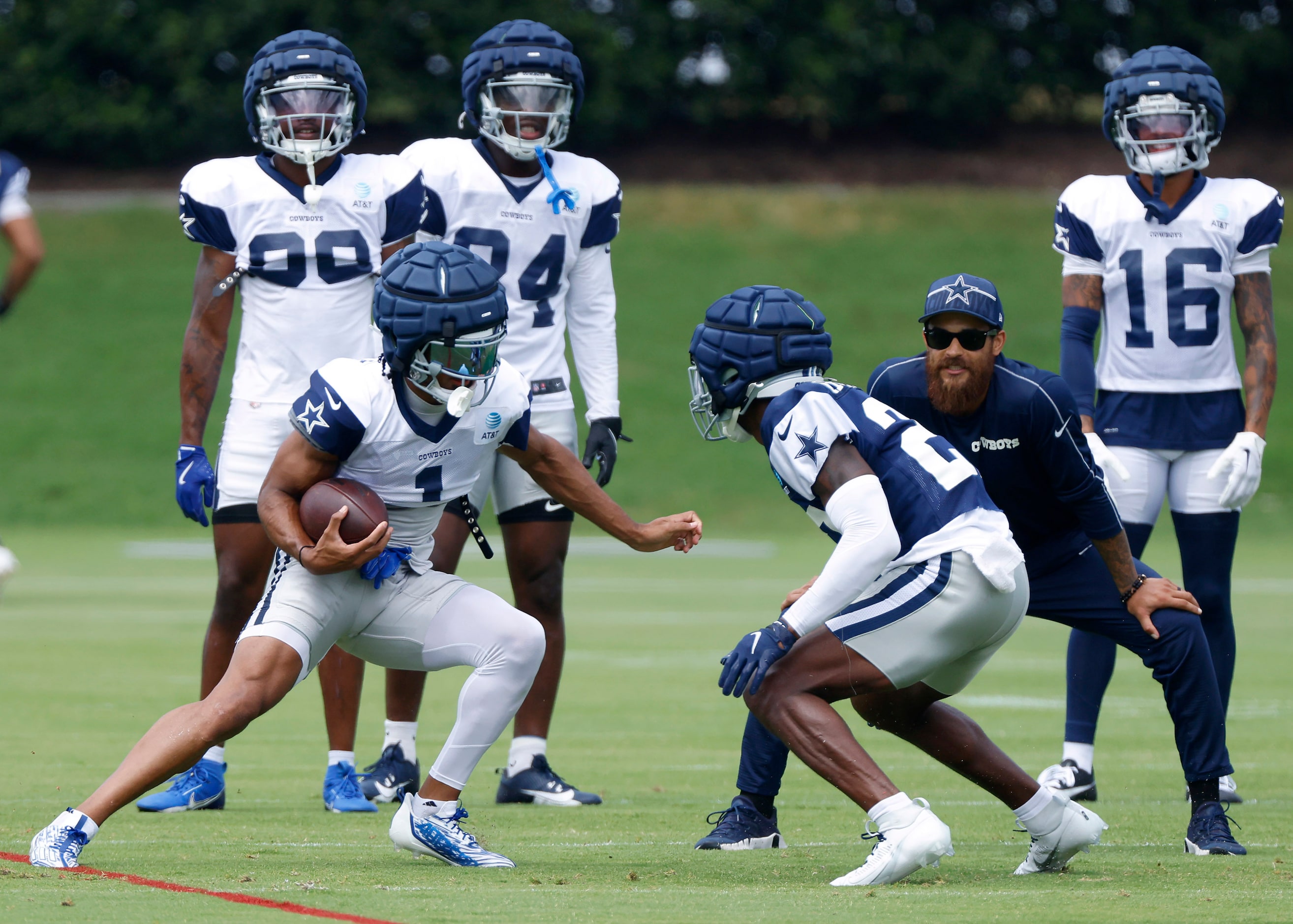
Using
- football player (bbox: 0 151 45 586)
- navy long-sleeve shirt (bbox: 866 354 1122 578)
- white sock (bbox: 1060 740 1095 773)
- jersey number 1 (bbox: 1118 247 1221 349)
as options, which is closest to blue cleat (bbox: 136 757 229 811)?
football player (bbox: 0 151 45 586)

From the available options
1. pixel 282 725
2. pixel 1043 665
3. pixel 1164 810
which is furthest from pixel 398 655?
pixel 1043 665

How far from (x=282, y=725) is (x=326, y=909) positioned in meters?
4.07

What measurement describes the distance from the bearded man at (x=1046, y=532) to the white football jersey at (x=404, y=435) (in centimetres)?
107

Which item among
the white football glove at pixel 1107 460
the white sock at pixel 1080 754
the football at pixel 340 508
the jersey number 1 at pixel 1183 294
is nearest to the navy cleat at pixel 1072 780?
the white sock at pixel 1080 754

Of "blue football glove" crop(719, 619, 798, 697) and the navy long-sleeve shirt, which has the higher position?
the navy long-sleeve shirt

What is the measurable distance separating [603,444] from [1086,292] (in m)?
1.78

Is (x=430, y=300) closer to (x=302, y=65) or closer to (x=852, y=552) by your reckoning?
(x=852, y=552)

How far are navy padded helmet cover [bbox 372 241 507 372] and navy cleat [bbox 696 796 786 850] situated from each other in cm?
155

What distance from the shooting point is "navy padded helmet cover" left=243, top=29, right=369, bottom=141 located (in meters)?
5.88

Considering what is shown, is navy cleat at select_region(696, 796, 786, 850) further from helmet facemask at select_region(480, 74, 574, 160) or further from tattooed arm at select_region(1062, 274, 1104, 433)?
helmet facemask at select_region(480, 74, 574, 160)

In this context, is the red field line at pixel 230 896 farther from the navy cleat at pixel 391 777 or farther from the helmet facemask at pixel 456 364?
the navy cleat at pixel 391 777

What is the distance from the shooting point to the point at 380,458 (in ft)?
15.3

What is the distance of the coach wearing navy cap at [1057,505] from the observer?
4895 millimetres

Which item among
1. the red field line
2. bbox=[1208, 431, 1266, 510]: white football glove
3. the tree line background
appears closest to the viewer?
the red field line
